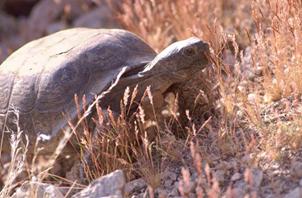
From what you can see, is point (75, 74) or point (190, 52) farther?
point (75, 74)

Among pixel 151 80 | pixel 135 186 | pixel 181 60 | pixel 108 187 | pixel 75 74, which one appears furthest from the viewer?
pixel 75 74

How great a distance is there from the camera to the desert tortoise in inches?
145

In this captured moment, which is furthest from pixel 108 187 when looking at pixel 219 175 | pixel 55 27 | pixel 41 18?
pixel 41 18

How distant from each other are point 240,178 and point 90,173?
91 cm

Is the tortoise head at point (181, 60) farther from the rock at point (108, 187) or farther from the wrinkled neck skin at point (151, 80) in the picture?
the rock at point (108, 187)

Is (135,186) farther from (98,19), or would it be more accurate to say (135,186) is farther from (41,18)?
(41,18)

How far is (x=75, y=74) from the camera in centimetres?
388

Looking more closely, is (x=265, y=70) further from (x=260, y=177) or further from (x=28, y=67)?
(x=28, y=67)

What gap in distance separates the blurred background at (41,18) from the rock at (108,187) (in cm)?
424

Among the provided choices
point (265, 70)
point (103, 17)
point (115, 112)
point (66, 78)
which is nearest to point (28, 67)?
point (66, 78)

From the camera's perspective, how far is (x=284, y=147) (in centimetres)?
335

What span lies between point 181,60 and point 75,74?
0.76m

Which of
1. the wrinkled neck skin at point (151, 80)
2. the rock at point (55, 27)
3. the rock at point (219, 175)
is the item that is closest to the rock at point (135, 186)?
the rock at point (219, 175)

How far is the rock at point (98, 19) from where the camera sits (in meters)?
7.23
